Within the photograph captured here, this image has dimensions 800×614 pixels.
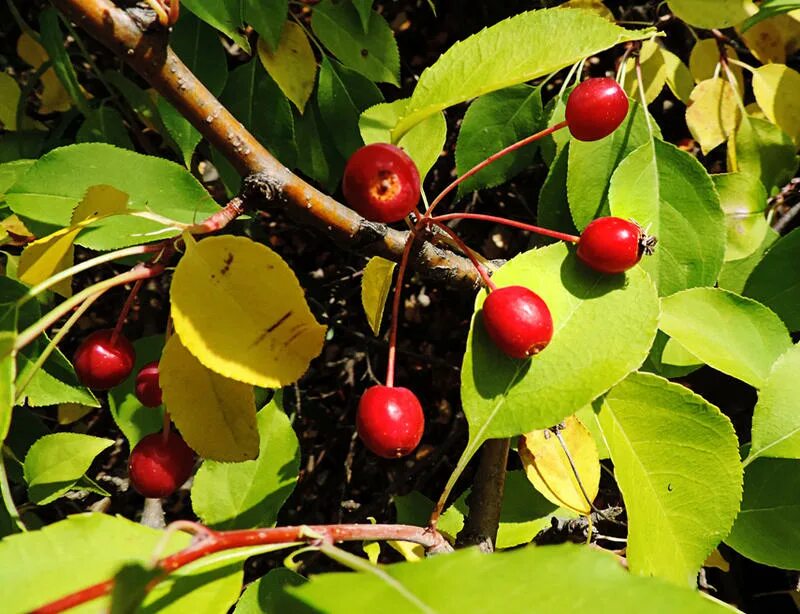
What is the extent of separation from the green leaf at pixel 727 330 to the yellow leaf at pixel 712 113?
0.61 m

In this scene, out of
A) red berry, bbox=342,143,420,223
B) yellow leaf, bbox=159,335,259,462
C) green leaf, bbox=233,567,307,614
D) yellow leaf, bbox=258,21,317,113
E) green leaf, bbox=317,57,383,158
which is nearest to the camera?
red berry, bbox=342,143,420,223

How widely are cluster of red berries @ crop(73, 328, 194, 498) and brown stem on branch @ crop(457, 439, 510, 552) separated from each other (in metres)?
0.48

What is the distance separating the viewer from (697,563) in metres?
1.02

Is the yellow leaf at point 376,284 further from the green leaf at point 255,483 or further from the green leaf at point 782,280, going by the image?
the green leaf at point 782,280

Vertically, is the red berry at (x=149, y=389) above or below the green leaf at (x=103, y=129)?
below

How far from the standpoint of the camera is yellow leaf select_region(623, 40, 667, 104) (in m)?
1.60

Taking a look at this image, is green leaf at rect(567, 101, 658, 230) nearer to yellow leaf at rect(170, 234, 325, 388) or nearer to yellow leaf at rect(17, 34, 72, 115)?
yellow leaf at rect(170, 234, 325, 388)

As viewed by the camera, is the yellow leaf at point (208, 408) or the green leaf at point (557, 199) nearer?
the yellow leaf at point (208, 408)

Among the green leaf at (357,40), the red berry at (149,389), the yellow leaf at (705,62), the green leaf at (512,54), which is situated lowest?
the red berry at (149,389)

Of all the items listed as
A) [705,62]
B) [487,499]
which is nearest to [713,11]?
[705,62]

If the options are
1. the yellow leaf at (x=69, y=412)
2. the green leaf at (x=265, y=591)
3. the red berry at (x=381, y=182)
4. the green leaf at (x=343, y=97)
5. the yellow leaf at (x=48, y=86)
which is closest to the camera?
the red berry at (x=381, y=182)

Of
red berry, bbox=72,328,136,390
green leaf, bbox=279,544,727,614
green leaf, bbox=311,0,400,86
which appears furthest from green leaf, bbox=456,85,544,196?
green leaf, bbox=279,544,727,614

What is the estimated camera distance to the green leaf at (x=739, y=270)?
153 centimetres

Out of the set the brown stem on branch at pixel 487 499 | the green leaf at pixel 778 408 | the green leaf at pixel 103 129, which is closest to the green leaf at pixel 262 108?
the green leaf at pixel 103 129
